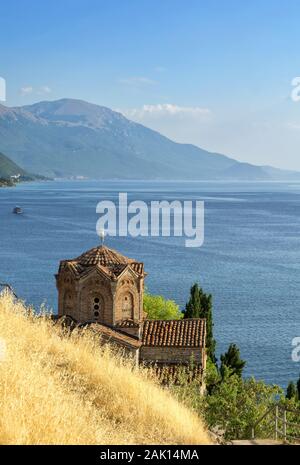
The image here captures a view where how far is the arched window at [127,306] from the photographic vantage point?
29.1m

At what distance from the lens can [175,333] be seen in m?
28.8

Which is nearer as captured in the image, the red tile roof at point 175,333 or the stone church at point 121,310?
the stone church at point 121,310

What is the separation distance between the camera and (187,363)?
27953 mm

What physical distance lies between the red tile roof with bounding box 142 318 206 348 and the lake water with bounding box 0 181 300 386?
1198cm

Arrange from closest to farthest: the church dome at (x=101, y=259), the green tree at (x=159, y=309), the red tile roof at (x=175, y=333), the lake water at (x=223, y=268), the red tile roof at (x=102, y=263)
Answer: the red tile roof at (x=175, y=333), the red tile roof at (x=102, y=263), the church dome at (x=101, y=259), the green tree at (x=159, y=309), the lake water at (x=223, y=268)

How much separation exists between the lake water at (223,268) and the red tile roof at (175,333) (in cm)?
1198

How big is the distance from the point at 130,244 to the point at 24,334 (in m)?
78.2

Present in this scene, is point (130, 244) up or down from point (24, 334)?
up

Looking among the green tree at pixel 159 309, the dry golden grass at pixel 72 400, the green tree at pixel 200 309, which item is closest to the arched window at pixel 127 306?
the green tree at pixel 200 309

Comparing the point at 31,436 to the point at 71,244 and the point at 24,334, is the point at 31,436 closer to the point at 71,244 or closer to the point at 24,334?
the point at 24,334

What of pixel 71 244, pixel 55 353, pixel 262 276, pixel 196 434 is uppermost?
pixel 71 244

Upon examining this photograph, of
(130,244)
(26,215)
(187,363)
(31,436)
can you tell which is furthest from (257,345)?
(26,215)

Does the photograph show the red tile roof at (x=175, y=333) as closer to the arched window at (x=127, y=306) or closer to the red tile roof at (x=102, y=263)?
the arched window at (x=127, y=306)

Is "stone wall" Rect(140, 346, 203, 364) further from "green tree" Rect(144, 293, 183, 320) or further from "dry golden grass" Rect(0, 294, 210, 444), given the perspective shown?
"dry golden grass" Rect(0, 294, 210, 444)
